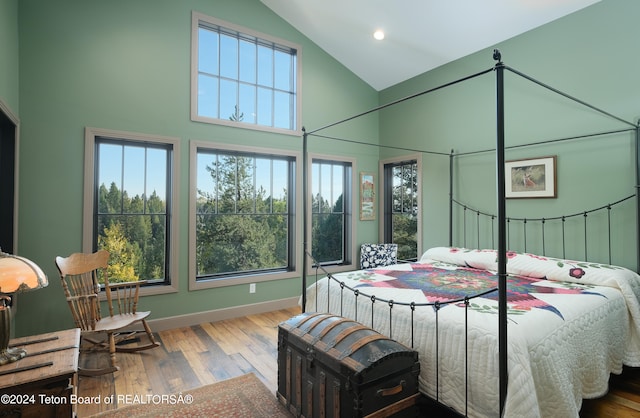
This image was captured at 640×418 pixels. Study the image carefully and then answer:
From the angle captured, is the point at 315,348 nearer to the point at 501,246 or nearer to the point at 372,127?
the point at 501,246

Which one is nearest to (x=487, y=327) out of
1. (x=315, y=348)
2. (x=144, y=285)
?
(x=315, y=348)

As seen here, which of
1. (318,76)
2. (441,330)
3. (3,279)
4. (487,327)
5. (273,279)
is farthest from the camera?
(318,76)

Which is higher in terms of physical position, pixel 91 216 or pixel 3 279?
pixel 91 216

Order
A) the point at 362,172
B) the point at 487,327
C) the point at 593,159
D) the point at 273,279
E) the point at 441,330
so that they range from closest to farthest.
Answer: the point at 487,327
the point at 441,330
the point at 593,159
the point at 273,279
the point at 362,172

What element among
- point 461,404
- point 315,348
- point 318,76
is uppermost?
point 318,76

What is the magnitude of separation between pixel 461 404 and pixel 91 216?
137 inches

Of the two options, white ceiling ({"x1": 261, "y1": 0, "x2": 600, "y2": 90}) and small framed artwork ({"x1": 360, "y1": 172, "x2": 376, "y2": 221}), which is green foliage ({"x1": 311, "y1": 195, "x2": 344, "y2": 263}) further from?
white ceiling ({"x1": 261, "y1": 0, "x2": 600, "y2": 90})

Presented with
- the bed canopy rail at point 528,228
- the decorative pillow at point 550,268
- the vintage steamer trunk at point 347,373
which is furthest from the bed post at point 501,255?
the bed canopy rail at point 528,228

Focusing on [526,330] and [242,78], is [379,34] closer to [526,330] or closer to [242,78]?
[242,78]

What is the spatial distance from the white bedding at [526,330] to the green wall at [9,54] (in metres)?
2.96

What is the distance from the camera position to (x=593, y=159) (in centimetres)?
316

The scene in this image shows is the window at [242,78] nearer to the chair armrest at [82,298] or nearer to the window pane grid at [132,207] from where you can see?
the window pane grid at [132,207]

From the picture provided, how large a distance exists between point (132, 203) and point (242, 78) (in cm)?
198

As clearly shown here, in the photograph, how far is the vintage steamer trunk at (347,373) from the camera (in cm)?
170
